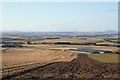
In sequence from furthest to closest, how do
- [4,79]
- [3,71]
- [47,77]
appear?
[3,71], [47,77], [4,79]

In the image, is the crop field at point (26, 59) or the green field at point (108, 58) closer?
the crop field at point (26, 59)

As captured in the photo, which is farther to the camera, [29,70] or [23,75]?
[29,70]

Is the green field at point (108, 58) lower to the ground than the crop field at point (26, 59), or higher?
lower

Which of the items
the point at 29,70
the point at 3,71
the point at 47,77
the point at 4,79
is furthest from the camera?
the point at 29,70

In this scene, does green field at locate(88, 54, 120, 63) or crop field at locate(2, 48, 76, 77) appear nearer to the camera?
crop field at locate(2, 48, 76, 77)

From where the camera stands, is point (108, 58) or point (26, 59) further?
point (108, 58)

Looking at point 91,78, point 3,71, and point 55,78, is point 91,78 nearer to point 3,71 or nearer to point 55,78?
point 55,78

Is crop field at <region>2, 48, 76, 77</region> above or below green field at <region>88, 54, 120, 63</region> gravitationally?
above

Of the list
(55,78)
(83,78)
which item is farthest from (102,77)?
(55,78)

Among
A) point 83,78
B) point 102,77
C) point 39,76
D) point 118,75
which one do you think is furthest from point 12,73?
point 118,75

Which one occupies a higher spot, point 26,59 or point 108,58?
point 26,59
